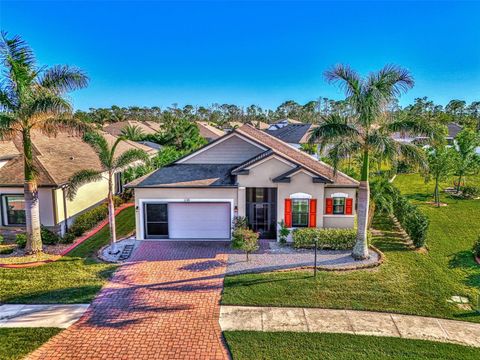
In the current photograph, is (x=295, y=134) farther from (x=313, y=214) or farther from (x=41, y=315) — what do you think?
(x=41, y=315)

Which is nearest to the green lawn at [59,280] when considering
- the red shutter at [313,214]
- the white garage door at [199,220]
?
the white garage door at [199,220]

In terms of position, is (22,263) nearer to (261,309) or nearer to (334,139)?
(261,309)

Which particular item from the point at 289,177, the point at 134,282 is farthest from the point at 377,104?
the point at 134,282

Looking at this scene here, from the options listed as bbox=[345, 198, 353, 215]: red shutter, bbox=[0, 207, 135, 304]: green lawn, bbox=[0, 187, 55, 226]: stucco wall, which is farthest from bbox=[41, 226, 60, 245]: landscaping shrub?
bbox=[345, 198, 353, 215]: red shutter

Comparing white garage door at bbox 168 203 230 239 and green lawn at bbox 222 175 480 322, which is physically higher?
white garage door at bbox 168 203 230 239

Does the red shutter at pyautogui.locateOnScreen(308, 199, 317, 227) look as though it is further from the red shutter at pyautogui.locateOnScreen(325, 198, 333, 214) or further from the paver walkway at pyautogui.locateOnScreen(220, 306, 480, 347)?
the paver walkway at pyautogui.locateOnScreen(220, 306, 480, 347)
